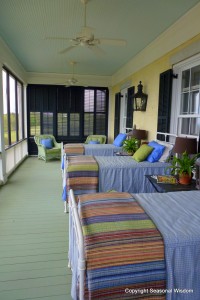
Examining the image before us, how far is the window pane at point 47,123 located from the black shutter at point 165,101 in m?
4.98

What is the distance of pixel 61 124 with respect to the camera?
8570 millimetres

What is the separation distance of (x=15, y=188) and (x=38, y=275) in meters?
2.80

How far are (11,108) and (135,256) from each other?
5753mm

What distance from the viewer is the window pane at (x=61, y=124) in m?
8.53

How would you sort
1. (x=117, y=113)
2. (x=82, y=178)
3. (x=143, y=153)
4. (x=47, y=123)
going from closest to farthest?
(x=82, y=178) → (x=143, y=153) → (x=117, y=113) → (x=47, y=123)

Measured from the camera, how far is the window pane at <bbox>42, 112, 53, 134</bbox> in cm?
842

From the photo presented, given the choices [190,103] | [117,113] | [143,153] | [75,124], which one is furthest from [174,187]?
[75,124]

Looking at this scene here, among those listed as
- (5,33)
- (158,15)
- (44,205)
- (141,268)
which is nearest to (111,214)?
(141,268)

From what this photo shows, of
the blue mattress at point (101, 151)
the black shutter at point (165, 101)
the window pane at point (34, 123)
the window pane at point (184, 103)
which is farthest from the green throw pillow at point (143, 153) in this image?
the window pane at point (34, 123)

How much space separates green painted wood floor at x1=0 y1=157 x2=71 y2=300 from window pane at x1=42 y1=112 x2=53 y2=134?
392cm

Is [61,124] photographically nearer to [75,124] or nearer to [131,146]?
[75,124]

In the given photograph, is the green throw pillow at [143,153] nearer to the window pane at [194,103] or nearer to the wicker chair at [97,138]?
the window pane at [194,103]

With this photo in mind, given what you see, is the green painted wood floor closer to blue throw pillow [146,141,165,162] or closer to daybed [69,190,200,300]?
daybed [69,190,200,300]

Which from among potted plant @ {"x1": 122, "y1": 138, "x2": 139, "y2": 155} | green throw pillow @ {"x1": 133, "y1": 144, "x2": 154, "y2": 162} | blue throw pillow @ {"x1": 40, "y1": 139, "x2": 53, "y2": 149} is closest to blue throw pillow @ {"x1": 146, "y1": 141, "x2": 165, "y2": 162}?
green throw pillow @ {"x1": 133, "y1": 144, "x2": 154, "y2": 162}
